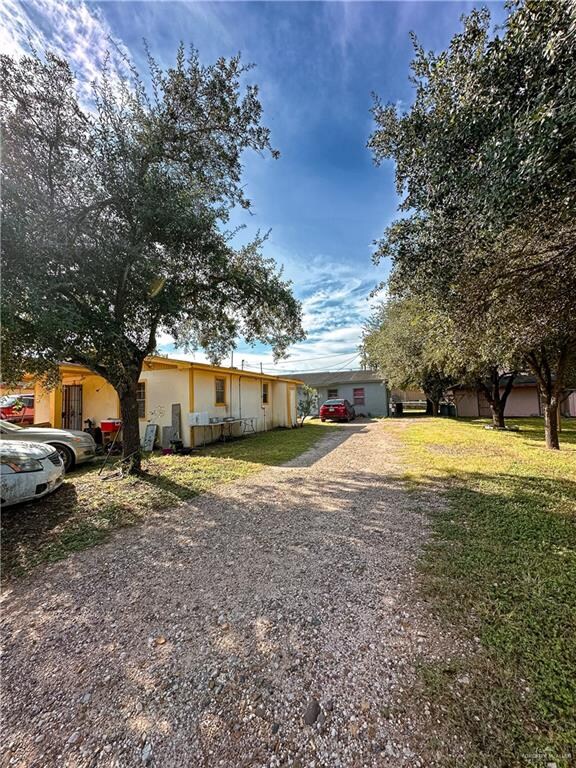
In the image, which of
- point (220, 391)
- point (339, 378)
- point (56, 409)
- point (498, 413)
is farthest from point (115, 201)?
point (339, 378)

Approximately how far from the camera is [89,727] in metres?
1.69

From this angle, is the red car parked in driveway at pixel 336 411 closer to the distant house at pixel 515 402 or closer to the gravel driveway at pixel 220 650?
the distant house at pixel 515 402

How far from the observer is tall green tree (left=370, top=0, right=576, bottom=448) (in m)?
2.70

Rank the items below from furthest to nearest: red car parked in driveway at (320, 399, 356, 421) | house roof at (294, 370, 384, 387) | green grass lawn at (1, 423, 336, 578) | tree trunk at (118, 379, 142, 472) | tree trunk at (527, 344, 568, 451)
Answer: house roof at (294, 370, 384, 387) < red car parked in driveway at (320, 399, 356, 421) < tree trunk at (527, 344, 568, 451) < tree trunk at (118, 379, 142, 472) < green grass lawn at (1, 423, 336, 578)

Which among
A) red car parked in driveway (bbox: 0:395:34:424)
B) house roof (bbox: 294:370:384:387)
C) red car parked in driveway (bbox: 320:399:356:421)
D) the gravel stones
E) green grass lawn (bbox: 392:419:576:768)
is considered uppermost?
house roof (bbox: 294:370:384:387)

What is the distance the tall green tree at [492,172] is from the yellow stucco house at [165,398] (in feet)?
23.8

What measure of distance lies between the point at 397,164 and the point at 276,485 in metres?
5.42

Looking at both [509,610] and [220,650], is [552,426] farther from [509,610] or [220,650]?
[220,650]

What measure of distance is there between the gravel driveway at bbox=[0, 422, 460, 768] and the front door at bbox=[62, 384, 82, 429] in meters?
9.86

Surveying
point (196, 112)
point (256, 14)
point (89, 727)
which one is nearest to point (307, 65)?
point (256, 14)

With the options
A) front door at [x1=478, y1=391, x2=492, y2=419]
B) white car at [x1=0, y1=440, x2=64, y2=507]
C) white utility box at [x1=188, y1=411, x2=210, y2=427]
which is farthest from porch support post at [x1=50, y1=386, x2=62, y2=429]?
front door at [x1=478, y1=391, x2=492, y2=419]

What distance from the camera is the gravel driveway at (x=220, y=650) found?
5.20 feet

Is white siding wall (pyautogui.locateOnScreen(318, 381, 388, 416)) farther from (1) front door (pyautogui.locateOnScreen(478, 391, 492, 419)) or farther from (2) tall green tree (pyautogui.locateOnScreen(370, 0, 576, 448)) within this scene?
(2) tall green tree (pyautogui.locateOnScreen(370, 0, 576, 448))

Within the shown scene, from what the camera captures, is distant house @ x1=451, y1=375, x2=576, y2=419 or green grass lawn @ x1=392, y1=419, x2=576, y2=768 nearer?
green grass lawn @ x1=392, y1=419, x2=576, y2=768
